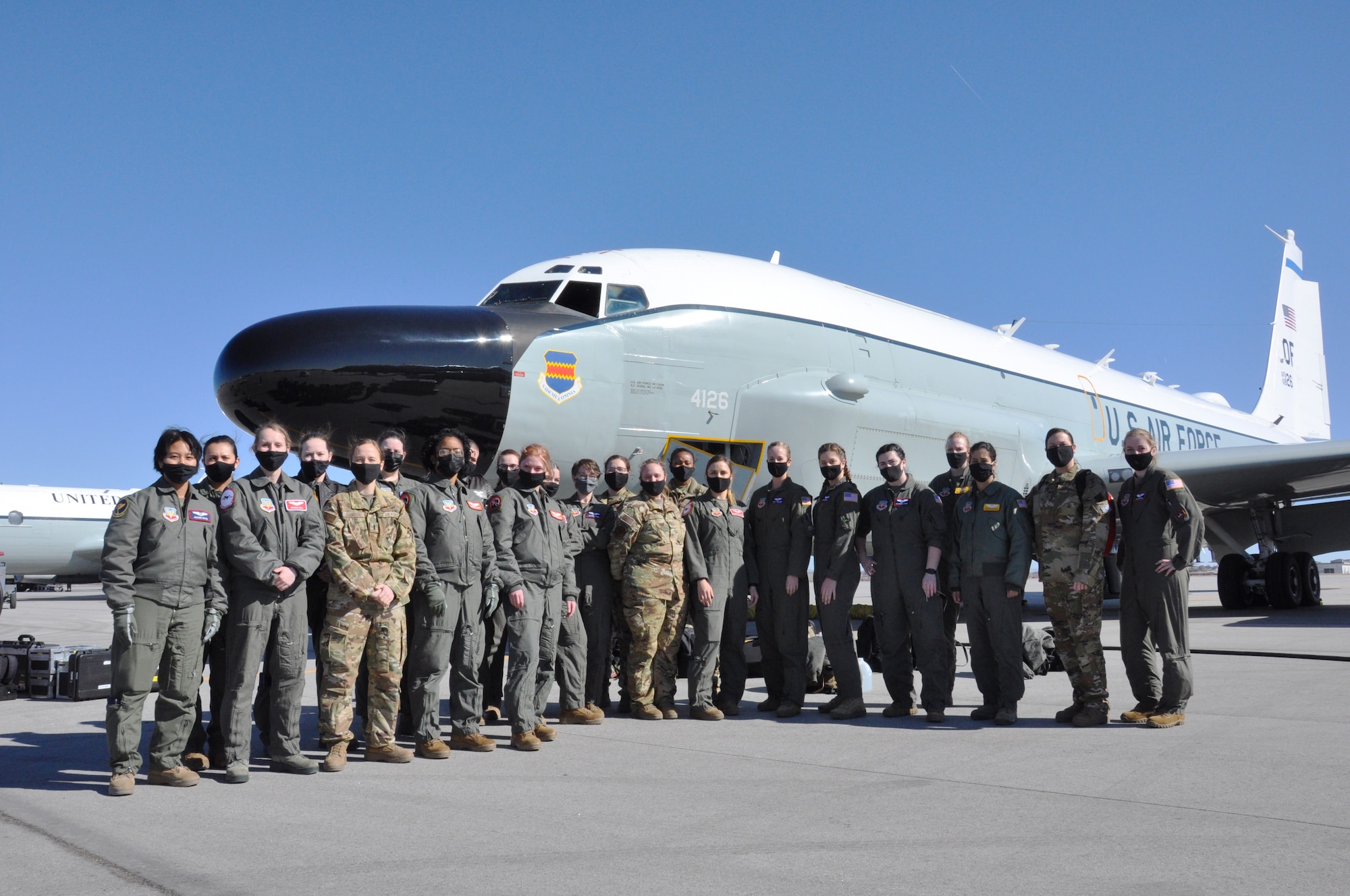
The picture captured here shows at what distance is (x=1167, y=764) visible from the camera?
193 inches

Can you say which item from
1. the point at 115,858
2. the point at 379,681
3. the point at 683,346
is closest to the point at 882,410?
the point at 683,346

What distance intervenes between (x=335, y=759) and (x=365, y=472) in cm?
145

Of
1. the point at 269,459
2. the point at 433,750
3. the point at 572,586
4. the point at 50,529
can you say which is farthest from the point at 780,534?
the point at 50,529

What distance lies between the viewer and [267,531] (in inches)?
198

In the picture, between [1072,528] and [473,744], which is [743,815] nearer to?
[473,744]

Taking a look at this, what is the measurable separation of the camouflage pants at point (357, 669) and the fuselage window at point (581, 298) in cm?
443

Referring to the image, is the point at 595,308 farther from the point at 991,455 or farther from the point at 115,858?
the point at 115,858

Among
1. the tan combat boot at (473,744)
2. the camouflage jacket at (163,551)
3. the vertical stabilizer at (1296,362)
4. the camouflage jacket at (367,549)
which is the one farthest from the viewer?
the vertical stabilizer at (1296,362)

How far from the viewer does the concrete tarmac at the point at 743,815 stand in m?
3.16

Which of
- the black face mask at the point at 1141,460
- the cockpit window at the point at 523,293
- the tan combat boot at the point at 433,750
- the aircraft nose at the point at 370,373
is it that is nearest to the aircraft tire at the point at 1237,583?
the black face mask at the point at 1141,460

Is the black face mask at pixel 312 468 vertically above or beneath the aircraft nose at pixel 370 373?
beneath

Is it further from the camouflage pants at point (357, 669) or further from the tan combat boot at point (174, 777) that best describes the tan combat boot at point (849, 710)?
the tan combat boot at point (174, 777)

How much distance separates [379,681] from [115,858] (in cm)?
193

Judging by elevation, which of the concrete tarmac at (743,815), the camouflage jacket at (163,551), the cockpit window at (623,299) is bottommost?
the concrete tarmac at (743,815)
